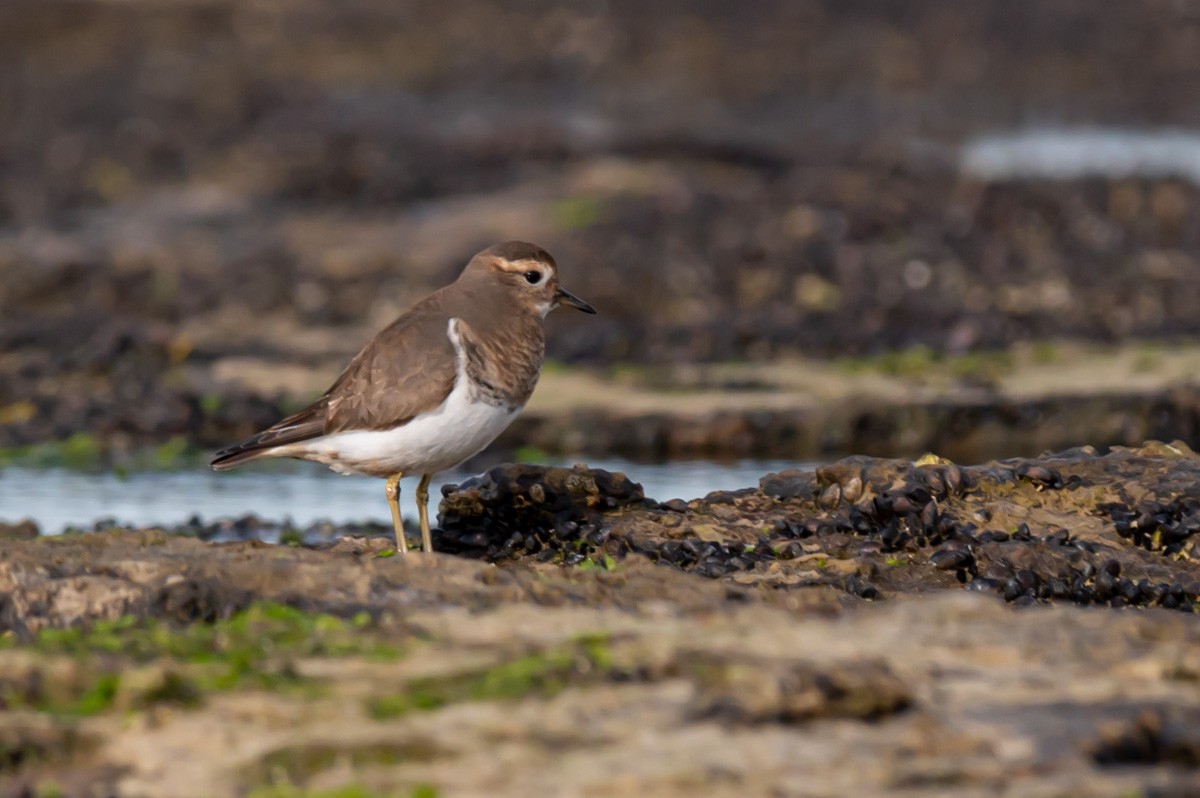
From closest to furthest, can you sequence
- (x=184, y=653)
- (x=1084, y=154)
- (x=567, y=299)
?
(x=184, y=653)
(x=567, y=299)
(x=1084, y=154)

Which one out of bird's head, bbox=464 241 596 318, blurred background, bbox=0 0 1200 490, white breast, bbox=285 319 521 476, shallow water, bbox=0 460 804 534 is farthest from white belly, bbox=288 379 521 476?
blurred background, bbox=0 0 1200 490

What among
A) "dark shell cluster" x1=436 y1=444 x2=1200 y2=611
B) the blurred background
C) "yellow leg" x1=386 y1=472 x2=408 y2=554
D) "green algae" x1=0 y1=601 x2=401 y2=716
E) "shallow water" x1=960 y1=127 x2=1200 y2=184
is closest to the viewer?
"green algae" x1=0 y1=601 x2=401 y2=716

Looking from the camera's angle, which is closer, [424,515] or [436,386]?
[436,386]

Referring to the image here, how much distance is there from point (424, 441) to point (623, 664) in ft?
9.49

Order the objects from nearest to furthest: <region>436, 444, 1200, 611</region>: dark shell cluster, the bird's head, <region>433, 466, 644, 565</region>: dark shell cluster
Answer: <region>436, 444, 1200, 611</region>: dark shell cluster
<region>433, 466, 644, 565</region>: dark shell cluster
the bird's head

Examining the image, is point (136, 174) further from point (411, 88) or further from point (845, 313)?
point (845, 313)

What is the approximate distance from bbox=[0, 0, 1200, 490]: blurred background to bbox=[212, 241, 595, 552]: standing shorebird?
4.08 meters

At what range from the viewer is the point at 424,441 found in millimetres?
8641

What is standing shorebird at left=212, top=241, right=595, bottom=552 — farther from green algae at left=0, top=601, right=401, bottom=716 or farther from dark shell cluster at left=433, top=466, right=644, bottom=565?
green algae at left=0, top=601, right=401, bottom=716

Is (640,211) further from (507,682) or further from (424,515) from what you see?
(507,682)

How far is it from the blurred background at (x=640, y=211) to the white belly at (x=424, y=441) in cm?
433

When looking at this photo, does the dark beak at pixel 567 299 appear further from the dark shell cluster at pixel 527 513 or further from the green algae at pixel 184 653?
the green algae at pixel 184 653

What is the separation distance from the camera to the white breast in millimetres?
8586

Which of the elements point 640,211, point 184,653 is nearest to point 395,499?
point 184,653
